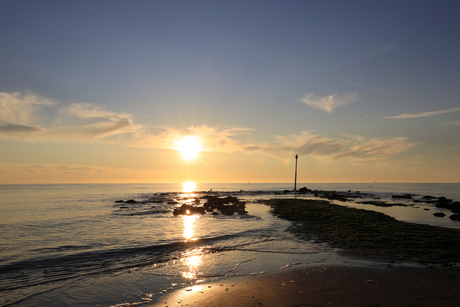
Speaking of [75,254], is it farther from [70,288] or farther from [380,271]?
[380,271]

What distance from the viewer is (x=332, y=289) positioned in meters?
9.17

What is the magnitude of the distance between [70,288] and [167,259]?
5.25m

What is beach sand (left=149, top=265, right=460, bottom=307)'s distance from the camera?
8.19 meters

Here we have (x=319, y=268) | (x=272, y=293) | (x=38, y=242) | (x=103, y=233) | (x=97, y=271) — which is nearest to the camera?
(x=272, y=293)

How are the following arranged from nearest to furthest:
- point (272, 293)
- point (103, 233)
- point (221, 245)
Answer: point (272, 293)
point (221, 245)
point (103, 233)

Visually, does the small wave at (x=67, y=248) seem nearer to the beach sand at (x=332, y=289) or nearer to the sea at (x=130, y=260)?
the sea at (x=130, y=260)

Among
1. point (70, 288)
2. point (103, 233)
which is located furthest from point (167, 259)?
point (103, 233)

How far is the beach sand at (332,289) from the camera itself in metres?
8.19

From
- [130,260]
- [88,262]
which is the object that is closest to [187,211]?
[130,260]

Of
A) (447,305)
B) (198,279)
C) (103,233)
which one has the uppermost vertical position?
(447,305)

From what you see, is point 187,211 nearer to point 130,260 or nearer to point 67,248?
point 67,248

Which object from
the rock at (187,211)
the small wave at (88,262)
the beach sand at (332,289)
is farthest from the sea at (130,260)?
the rock at (187,211)

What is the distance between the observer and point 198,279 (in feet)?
36.2

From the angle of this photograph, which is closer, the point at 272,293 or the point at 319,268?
the point at 272,293
